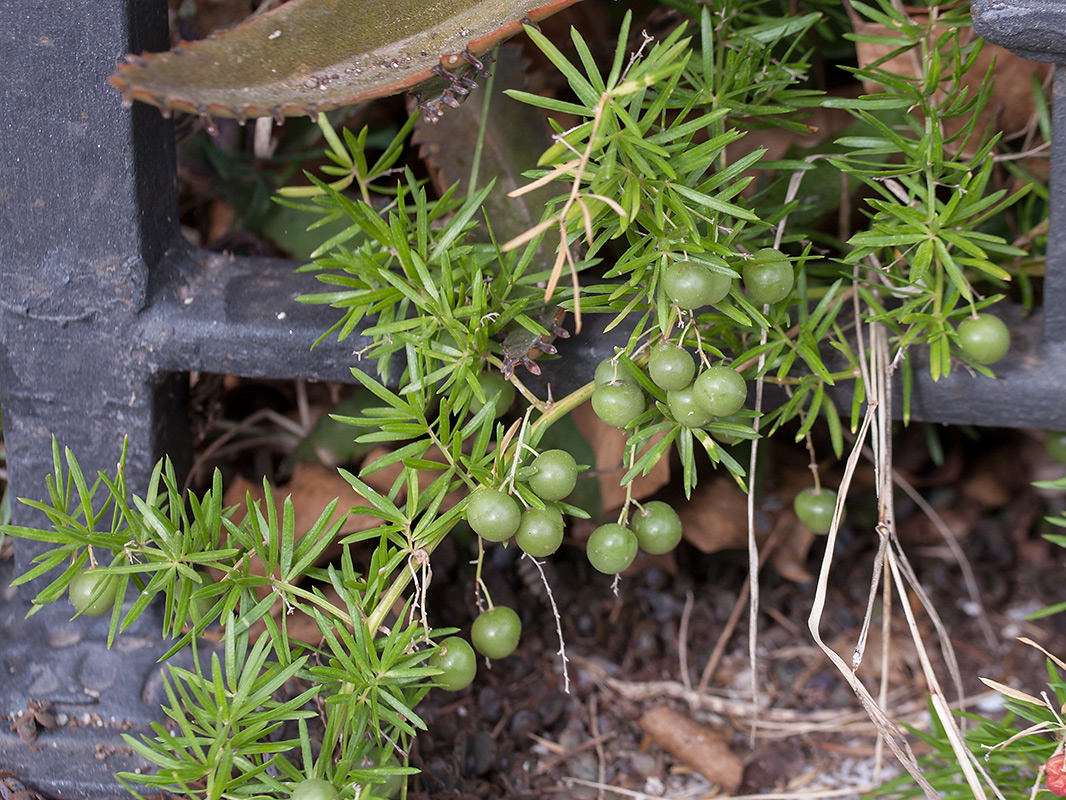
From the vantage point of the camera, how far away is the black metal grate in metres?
0.92

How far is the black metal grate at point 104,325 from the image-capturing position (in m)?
0.92

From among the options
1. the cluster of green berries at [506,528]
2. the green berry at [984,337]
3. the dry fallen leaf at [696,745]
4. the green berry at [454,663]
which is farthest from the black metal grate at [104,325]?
the dry fallen leaf at [696,745]

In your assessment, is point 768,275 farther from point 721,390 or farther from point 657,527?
point 657,527

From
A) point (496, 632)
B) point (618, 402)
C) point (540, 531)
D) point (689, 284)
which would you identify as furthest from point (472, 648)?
point (689, 284)

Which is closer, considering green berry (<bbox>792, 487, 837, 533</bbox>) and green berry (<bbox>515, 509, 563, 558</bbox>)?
green berry (<bbox>515, 509, 563, 558</bbox>)

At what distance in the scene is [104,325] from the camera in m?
0.99

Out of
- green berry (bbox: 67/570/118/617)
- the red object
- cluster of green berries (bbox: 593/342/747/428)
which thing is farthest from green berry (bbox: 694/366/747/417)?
green berry (bbox: 67/570/118/617)

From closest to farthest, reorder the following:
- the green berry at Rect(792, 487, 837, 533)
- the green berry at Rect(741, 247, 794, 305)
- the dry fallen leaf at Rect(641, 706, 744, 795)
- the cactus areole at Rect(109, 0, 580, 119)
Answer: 1. the cactus areole at Rect(109, 0, 580, 119)
2. the green berry at Rect(741, 247, 794, 305)
3. the green berry at Rect(792, 487, 837, 533)
4. the dry fallen leaf at Rect(641, 706, 744, 795)

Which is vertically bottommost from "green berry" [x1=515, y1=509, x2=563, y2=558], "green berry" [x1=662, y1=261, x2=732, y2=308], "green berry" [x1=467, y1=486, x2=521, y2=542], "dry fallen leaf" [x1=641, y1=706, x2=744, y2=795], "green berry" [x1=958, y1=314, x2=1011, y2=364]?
"dry fallen leaf" [x1=641, y1=706, x2=744, y2=795]

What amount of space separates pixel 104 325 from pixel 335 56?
420mm

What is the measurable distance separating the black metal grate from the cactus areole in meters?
0.20

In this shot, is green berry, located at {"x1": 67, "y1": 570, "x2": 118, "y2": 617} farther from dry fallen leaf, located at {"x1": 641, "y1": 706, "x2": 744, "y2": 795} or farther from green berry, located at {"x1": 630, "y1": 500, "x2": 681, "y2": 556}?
dry fallen leaf, located at {"x1": 641, "y1": 706, "x2": 744, "y2": 795}

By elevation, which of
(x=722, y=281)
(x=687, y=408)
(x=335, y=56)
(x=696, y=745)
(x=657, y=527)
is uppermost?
(x=335, y=56)

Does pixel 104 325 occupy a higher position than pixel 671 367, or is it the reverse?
pixel 671 367
